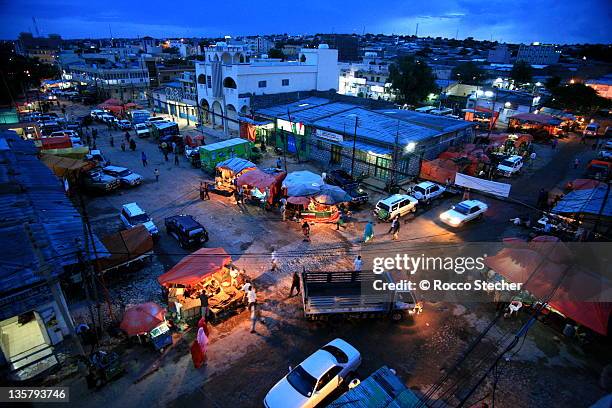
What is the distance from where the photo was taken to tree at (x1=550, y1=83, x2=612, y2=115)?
44406 millimetres

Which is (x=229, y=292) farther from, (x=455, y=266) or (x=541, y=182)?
(x=541, y=182)

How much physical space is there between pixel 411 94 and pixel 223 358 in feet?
153

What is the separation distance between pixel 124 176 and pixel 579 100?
53719 millimetres

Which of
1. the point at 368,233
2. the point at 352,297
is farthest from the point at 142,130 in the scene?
the point at 352,297

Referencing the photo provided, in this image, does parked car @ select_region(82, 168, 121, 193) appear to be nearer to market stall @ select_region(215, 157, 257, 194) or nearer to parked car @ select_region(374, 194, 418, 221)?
market stall @ select_region(215, 157, 257, 194)

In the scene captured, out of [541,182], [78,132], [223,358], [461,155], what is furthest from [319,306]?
[78,132]

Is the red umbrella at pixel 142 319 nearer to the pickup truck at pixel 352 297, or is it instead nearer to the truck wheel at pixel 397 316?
the pickup truck at pixel 352 297

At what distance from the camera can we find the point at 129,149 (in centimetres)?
3284

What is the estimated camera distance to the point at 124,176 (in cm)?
2400

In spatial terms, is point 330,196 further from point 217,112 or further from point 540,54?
point 540,54

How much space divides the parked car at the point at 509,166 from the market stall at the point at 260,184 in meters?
18.0

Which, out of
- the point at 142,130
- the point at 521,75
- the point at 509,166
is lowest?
the point at 509,166

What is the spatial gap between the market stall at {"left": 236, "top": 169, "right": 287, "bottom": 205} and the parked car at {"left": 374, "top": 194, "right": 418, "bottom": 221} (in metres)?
6.31

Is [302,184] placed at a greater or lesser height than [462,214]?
greater
